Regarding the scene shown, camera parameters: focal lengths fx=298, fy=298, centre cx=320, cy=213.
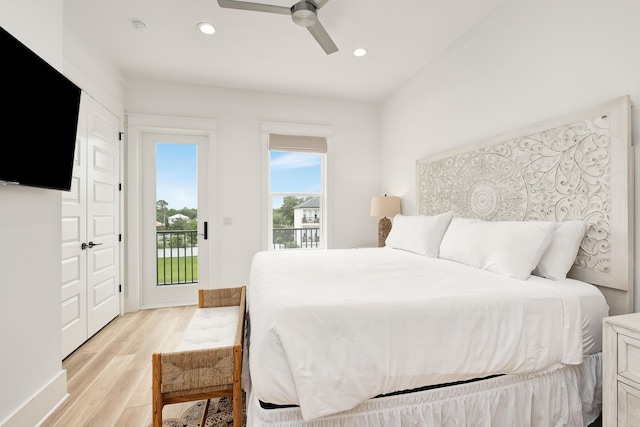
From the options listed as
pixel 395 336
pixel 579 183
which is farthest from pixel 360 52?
pixel 395 336

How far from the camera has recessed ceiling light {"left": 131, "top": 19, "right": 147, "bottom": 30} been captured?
2502 mm

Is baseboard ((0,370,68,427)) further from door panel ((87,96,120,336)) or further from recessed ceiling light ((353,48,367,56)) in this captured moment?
recessed ceiling light ((353,48,367,56))

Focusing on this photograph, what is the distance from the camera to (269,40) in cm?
280

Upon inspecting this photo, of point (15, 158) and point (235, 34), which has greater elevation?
point (235, 34)

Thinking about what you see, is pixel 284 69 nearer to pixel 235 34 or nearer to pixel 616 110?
pixel 235 34

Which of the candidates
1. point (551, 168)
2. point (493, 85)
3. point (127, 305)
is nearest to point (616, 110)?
point (551, 168)

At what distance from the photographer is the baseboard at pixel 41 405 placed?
1.50 m

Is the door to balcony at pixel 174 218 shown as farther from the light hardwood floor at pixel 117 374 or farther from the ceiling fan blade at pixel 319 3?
the ceiling fan blade at pixel 319 3

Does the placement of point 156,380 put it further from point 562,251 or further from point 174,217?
point 174,217

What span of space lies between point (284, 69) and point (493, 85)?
2120 mm

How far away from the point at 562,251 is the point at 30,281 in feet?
9.86

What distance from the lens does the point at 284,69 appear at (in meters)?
3.36

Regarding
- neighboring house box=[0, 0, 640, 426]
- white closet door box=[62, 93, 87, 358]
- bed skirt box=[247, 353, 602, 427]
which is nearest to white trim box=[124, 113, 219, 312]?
neighboring house box=[0, 0, 640, 426]

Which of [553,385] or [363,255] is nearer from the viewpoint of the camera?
[553,385]
